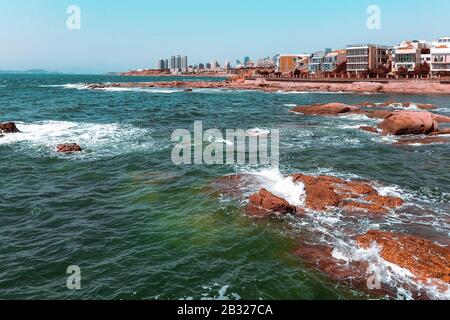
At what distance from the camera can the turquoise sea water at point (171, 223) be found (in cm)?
1205

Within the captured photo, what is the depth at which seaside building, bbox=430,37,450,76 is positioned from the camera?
106750 millimetres

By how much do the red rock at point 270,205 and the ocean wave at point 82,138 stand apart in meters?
14.9

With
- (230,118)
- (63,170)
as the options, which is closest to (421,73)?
(230,118)

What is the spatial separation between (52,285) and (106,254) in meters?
2.28

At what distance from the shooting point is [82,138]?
35625mm

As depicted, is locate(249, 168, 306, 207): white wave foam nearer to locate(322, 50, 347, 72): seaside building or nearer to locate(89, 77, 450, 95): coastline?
locate(89, 77, 450, 95): coastline

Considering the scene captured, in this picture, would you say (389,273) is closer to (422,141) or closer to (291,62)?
(422,141)

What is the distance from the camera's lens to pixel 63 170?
24.7 metres

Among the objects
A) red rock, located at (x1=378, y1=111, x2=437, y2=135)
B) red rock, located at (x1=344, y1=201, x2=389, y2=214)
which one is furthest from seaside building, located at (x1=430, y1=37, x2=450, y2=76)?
red rock, located at (x1=344, y1=201, x2=389, y2=214)

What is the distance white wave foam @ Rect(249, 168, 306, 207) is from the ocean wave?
476 inches

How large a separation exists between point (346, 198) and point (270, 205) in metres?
4.04

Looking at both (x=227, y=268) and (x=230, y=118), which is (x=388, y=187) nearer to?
(x=227, y=268)

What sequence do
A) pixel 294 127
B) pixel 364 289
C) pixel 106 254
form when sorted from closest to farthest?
pixel 364 289 < pixel 106 254 < pixel 294 127
